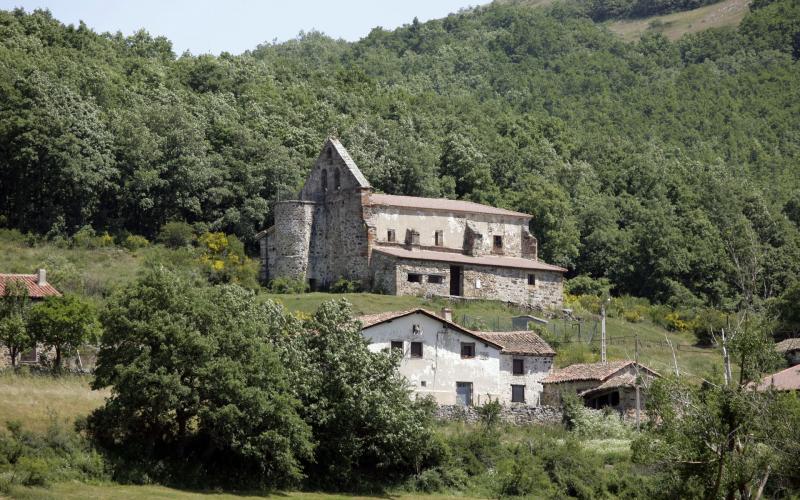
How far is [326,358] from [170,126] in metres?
42.7

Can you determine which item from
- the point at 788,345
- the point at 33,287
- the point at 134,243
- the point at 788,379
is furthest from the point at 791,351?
the point at 134,243

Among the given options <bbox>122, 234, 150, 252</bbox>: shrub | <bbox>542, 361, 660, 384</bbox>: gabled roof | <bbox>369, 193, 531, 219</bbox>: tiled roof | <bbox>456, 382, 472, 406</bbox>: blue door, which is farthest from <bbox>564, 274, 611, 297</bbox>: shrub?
<bbox>456, 382, 472, 406</bbox>: blue door

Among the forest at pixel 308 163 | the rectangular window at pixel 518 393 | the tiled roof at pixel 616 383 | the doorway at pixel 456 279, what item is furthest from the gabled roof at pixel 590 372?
the doorway at pixel 456 279

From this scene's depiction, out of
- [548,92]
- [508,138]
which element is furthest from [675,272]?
[548,92]

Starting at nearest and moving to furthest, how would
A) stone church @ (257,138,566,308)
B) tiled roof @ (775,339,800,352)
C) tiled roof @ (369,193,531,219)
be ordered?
tiled roof @ (775,339,800,352) → stone church @ (257,138,566,308) → tiled roof @ (369,193,531,219)

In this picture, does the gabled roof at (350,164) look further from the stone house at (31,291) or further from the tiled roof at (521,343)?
the stone house at (31,291)

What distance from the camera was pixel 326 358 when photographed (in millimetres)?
55469

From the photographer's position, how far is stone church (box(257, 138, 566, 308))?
83.2 m

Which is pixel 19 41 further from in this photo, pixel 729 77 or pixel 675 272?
pixel 729 77

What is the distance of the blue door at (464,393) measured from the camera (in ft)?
214

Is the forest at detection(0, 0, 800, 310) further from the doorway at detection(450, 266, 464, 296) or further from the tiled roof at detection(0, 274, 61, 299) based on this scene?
the tiled roof at detection(0, 274, 61, 299)

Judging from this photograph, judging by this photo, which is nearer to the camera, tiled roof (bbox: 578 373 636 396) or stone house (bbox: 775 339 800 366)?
tiled roof (bbox: 578 373 636 396)

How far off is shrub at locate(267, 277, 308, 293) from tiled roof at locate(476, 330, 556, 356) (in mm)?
16967

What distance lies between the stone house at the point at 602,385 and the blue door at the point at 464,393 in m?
3.49
